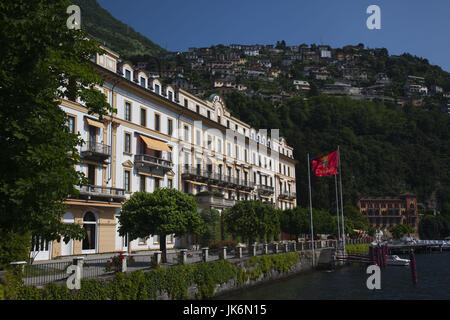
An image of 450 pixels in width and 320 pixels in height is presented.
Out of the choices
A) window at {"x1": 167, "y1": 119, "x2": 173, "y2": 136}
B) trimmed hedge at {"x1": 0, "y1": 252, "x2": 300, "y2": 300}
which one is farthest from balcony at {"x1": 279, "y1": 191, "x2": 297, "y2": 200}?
trimmed hedge at {"x1": 0, "y1": 252, "x2": 300, "y2": 300}

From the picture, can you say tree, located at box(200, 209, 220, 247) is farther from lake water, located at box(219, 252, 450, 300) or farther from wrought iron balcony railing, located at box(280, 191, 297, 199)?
wrought iron balcony railing, located at box(280, 191, 297, 199)

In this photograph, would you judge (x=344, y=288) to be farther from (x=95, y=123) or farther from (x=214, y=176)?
(x=214, y=176)

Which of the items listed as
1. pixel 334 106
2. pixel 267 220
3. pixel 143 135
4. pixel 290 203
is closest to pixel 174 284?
pixel 267 220

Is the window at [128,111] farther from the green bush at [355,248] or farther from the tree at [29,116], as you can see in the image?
the green bush at [355,248]

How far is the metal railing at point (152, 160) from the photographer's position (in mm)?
40016

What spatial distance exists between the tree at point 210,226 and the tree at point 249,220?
199 inches

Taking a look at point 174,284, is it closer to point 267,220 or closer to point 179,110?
point 267,220

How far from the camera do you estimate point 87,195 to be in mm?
33438

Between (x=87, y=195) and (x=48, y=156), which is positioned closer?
(x=48, y=156)

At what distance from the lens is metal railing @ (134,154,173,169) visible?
40016mm

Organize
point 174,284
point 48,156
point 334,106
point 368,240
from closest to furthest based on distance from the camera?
point 48,156, point 174,284, point 368,240, point 334,106

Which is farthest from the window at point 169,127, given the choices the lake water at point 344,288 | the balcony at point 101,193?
the lake water at point 344,288

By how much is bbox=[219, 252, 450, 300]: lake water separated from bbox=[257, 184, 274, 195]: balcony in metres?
25.2
